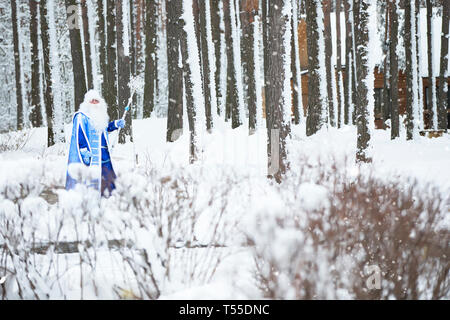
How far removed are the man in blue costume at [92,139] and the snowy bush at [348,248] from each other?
410 centimetres

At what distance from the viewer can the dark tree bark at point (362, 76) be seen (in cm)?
1020

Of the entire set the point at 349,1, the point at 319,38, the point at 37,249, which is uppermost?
the point at 349,1

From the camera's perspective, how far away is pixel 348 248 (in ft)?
12.3

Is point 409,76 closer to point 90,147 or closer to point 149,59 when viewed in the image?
point 149,59

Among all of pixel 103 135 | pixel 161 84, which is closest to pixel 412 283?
pixel 103 135

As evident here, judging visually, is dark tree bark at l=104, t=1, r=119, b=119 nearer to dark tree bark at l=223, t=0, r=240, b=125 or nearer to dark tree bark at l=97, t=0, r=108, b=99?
dark tree bark at l=97, t=0, r=108, b=99

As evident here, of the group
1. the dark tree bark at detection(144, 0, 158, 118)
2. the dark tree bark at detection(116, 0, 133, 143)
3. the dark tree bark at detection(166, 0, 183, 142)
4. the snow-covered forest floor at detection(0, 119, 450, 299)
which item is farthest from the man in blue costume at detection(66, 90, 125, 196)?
the dark tree bark at detection(144, 0, 158, 118)

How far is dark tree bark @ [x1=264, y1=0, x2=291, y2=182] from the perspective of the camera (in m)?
8.72

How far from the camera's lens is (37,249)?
5.51m

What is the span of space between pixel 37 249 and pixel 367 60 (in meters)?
7.64

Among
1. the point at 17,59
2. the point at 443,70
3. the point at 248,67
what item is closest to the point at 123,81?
the point at 248,67

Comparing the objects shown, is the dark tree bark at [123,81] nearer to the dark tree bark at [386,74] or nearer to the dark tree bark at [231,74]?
the dark tree bark at [231,74]

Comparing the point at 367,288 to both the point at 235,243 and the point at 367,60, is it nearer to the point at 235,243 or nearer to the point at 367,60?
the point at 235,243

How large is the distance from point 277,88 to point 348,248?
536 centimetres
